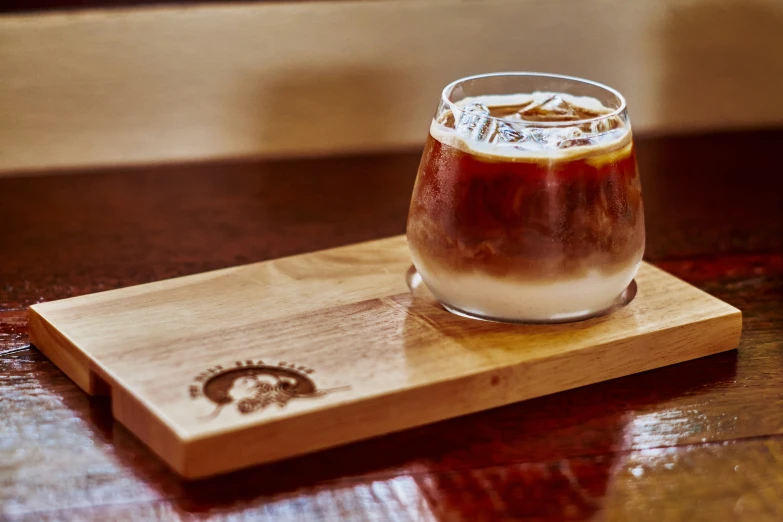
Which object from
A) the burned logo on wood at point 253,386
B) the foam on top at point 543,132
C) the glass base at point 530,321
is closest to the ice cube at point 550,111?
the foam on top at point 543,132

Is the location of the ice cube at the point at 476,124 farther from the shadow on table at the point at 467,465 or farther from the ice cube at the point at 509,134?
the shadow on table at the point at 467,465

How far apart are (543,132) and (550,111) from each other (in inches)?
2.8

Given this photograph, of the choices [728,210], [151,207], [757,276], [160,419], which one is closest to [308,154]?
[151,207]

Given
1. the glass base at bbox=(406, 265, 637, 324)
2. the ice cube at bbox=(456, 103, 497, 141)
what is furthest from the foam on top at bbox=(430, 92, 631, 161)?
the glass base at bbox=(406, 265, 637, 324)

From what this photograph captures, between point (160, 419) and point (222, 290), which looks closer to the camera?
point (160, 419)

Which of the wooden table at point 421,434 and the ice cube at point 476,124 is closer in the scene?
the wooden table at point 421,434

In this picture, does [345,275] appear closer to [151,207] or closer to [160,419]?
[160,419]

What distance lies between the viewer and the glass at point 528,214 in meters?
0.73

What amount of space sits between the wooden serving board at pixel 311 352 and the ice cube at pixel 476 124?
0.14 m

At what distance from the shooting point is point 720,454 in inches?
25.6

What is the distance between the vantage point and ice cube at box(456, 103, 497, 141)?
735 millimetres

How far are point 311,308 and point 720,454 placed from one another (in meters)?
0.31

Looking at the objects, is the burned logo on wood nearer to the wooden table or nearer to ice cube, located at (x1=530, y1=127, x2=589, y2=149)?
the wooden table

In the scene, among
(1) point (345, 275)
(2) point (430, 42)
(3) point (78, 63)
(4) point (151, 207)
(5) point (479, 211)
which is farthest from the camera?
(2) point (430, 42)
